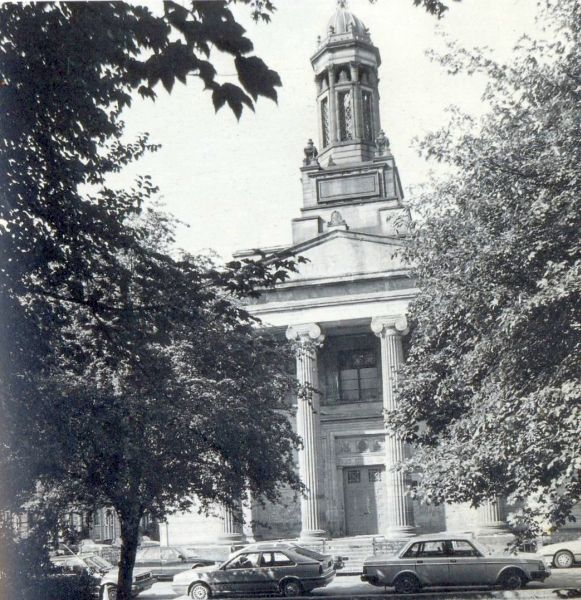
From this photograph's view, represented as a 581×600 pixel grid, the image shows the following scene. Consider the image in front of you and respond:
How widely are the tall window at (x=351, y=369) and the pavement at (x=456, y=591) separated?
42.3 ft

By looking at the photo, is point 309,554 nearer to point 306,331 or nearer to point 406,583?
point 406,583

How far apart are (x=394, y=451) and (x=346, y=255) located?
8669 mm

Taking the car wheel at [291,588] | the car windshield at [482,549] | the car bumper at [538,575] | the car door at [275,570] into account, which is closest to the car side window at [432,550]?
the car windshield at [482,549]

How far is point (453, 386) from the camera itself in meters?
15.1

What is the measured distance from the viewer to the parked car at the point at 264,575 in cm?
2064

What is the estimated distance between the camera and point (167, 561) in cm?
2823

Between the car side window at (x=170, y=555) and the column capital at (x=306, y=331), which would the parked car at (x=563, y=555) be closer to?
the car side window at (x=170, y=555)

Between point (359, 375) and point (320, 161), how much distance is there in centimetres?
1179

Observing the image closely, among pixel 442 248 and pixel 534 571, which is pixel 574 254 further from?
pixel 534 571

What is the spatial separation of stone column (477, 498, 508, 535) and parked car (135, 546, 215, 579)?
1189cm

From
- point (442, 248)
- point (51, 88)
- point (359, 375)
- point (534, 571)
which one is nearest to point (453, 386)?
point (442, 248)

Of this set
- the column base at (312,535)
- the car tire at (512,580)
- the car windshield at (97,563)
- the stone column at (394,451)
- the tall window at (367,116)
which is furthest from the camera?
the tall window at (367,116)

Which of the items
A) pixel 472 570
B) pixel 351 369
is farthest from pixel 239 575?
pixel 351 369

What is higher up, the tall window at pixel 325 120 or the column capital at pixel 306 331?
the tall window at pixel 325 120
